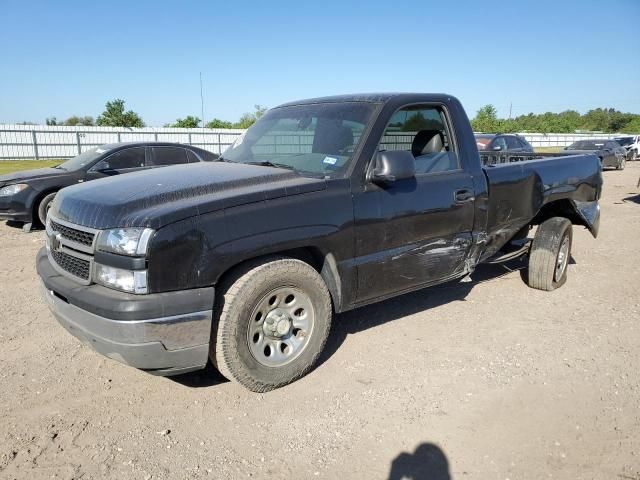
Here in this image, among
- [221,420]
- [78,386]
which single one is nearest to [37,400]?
[78,386]

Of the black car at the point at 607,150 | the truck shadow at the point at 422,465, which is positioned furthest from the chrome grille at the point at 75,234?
the black car at the point at 607,150

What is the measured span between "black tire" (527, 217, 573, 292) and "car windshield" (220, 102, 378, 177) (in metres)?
2.80

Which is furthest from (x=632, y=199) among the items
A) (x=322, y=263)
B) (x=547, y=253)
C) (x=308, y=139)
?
(x=322, y=263)

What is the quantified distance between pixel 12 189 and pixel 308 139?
666 centimetres

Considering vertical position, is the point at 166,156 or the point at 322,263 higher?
the point at 166,156

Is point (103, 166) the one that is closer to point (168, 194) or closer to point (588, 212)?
point (168, 194)

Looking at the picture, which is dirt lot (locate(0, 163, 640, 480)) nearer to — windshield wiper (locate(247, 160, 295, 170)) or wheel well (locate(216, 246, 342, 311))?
wheel well (locate(216, 246, 342, 311))

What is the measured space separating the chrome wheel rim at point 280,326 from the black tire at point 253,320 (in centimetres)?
1

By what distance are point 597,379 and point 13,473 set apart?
12.2ft

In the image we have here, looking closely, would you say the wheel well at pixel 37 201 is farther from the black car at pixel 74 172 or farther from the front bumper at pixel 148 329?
the front bumper at pixel 148 329

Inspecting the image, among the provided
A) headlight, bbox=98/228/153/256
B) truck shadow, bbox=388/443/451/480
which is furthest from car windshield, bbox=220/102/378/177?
truck shadow, bbox=388/443/451/480

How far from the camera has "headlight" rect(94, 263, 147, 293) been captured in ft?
8.87

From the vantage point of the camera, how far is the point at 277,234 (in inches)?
121

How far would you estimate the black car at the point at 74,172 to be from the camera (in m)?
8.27
